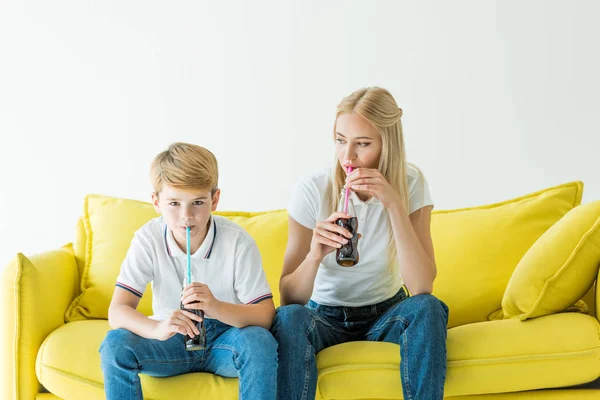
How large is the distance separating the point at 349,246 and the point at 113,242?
97 centimetres

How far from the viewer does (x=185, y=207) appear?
1.92m

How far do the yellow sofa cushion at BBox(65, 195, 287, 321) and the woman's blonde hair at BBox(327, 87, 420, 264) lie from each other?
468 millimetres

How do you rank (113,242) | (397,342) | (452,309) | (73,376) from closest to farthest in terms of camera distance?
(397,342) → (73,376) → (452,309) → (113,242)

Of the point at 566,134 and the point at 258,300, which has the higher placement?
the point at 566,134

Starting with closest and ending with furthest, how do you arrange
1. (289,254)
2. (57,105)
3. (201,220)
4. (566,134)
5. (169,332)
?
(169,332)
(201,220)
(289,254)
(566,134)
(57,105)

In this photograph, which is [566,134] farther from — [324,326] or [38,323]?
[38,323]

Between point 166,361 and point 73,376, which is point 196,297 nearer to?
point 166,361

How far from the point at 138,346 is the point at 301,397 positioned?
415 millimetres

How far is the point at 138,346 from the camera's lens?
71.9 inches

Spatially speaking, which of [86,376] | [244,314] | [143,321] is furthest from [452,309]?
[86,376]

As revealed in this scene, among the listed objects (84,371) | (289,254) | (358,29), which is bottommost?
(84,371)

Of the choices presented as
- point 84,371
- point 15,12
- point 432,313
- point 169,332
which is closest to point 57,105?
point 15,12

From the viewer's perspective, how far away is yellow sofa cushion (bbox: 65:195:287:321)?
2.46 meters

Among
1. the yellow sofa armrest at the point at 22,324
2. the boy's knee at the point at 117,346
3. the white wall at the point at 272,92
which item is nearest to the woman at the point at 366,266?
the boy's knee at the point at 117,346
